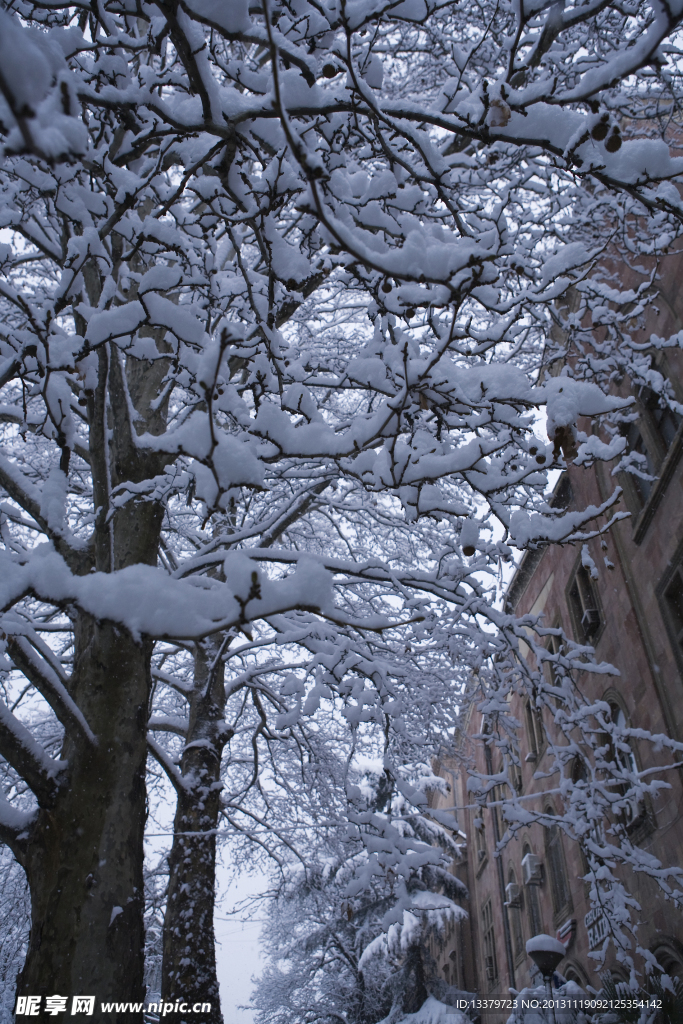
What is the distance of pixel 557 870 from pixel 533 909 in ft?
7.53

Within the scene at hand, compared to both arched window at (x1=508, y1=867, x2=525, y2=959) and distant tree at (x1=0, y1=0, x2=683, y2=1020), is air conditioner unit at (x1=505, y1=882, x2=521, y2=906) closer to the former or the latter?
arched window at (x1=508, y1=867, x2=525, y2=959)

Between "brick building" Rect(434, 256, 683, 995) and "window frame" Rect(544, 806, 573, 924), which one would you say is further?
"window frame" Rect(544, 806, 573, 924)

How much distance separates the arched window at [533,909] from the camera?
1527cm

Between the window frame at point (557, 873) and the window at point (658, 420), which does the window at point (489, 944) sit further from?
the window at point (658, 420)

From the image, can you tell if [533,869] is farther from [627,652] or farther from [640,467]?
[640,467]

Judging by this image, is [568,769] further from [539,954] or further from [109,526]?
[109,526]

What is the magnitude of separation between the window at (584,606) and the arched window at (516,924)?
24.0 ft

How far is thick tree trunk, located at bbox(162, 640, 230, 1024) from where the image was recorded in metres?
5.57

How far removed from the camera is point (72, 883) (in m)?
3.17

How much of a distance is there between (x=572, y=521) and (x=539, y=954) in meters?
7.27

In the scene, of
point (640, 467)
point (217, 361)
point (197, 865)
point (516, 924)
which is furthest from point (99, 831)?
point (516, 924)

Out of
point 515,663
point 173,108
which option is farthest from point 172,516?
point 173,108

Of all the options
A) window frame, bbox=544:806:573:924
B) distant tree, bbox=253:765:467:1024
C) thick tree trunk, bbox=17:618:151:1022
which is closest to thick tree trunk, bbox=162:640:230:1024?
thick tree trunk, bbox=17:618:151:1022

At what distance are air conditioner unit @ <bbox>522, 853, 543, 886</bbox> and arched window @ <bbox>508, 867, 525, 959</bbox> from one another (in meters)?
1.56
